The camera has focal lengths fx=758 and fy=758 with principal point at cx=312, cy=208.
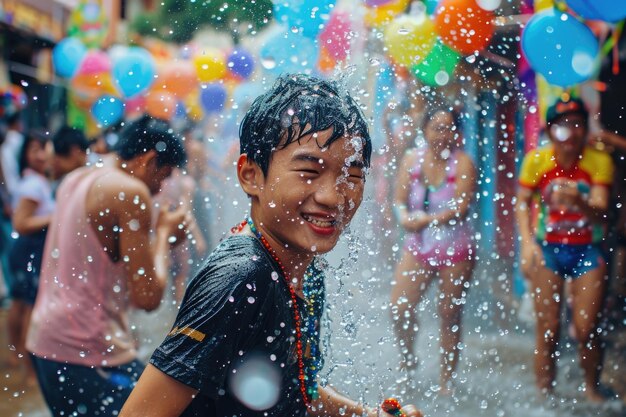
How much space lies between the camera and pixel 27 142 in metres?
5.57

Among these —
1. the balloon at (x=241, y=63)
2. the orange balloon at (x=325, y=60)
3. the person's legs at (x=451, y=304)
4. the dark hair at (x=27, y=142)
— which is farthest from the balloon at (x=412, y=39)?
the dark hair at (x=27, y=142)

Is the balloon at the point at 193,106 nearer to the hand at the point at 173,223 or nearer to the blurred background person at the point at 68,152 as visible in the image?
the blurred background person at the point at 68,152

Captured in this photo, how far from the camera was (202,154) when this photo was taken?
23.4 ft

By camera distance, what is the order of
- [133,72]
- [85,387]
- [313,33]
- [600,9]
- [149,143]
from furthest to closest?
[133,72] < [313,33] < [600,9] < [149,143] < [85,387]

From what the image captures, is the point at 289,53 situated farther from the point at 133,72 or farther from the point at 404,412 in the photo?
the point at 404,412

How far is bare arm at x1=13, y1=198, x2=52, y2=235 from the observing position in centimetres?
473

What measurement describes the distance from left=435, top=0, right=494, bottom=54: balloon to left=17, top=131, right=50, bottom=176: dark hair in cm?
291

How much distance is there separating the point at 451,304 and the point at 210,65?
10.7 feet

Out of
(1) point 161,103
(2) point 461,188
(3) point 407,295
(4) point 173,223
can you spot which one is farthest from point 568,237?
(1) point 161,103

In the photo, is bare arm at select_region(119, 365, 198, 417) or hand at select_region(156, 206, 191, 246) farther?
hand at select_region(156, 206, 191, 246)

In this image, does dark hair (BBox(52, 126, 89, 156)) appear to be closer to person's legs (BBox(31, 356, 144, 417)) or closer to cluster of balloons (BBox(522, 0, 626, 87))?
person's legs (BBox(31, 356, 144, 417))

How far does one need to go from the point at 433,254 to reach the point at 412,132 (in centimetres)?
90

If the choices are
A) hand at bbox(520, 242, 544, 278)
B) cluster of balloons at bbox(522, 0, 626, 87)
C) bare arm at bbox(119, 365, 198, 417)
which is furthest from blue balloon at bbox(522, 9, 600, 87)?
bare arm at bbox(119, 365, 198, 417)

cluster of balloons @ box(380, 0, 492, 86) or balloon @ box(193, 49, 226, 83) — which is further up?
cluster of balloons @ box(380, 0, 492, 86)
